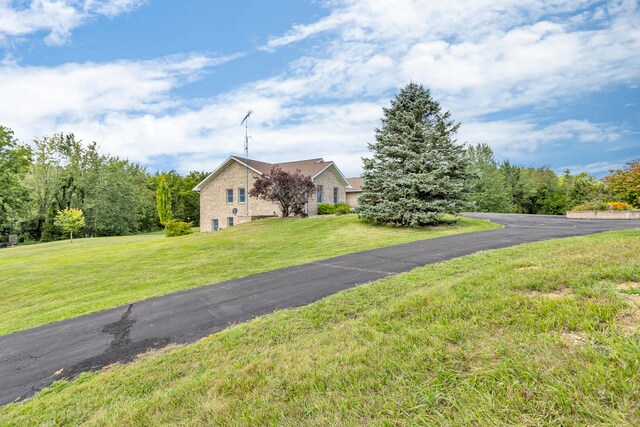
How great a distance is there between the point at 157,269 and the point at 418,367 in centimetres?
1139

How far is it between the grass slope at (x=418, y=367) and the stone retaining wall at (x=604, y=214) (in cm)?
2010

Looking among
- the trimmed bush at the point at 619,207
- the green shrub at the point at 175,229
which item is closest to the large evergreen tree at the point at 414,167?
the trimmed bush at the point at 619,207

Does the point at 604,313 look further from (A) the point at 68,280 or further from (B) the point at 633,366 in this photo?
(A) the point at 68,280

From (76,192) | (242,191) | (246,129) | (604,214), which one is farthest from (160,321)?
(76,192)

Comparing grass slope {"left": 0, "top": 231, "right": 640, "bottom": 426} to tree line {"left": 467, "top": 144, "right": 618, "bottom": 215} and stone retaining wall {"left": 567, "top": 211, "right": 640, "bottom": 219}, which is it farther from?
tree line {"left": 467, "top": 144, "right": 618, "bottom": 215}

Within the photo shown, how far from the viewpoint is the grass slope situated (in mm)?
1922

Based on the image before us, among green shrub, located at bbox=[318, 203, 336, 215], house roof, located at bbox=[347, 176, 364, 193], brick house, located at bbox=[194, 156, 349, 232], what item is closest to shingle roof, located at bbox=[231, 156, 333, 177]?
brick house, located at bbox=[194, 156, 349, 232]

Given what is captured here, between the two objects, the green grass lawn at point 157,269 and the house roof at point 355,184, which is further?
the house roof at point 355,184

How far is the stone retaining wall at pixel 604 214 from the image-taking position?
18859mm

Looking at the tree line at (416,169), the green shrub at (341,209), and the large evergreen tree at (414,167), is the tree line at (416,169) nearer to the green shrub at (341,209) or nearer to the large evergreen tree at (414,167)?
the large evergreen tree at (414,167)

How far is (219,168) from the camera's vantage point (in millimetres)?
29828

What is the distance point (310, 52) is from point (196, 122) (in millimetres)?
13765

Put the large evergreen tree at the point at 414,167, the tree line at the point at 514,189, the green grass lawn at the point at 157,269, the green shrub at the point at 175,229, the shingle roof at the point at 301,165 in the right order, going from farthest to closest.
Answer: the tree line at the point at 514,189 → the shingle roof at the point at 301,165 → the green shrub at the point at 175,229 → the large evergreen tree at the point at 414,167 → the green grass lawn at the point at 157,269

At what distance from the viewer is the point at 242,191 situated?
2916 centimetres
